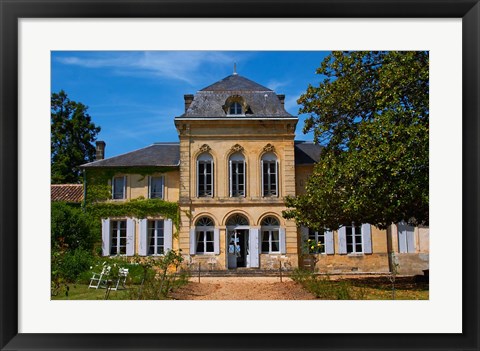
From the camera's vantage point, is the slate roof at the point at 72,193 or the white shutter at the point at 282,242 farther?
the white shutter at the point at 282,242

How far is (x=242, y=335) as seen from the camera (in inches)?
245

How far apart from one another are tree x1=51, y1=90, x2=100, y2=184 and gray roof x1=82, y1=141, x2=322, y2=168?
0.84 meters

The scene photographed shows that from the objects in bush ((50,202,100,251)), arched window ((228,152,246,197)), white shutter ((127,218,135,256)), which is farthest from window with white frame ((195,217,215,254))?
bush ((50,202,100,251))

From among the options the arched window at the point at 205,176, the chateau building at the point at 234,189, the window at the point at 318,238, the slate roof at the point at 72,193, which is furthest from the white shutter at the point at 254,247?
the slate roof at the point at 72,193

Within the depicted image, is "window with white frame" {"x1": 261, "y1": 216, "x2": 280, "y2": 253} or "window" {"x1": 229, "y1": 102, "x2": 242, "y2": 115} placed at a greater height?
"window" {"x1": 229, "y1": 102, "x2": 242, "y2": 115}

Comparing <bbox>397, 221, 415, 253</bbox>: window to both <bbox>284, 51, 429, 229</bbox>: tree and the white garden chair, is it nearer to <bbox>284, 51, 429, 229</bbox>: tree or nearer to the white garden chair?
<bbox>284, 51, 429, 229</bbox>: tree

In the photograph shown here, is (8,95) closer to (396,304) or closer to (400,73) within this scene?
(396,304)

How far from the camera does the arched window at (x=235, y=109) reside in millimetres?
18562

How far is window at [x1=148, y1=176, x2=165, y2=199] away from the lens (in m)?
18.7

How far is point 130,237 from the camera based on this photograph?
1788 centimetres

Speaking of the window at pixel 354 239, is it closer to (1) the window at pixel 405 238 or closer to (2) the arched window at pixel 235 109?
(1) the window at pixel 405 238

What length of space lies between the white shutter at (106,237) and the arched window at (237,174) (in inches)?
176

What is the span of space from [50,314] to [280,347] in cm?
290
